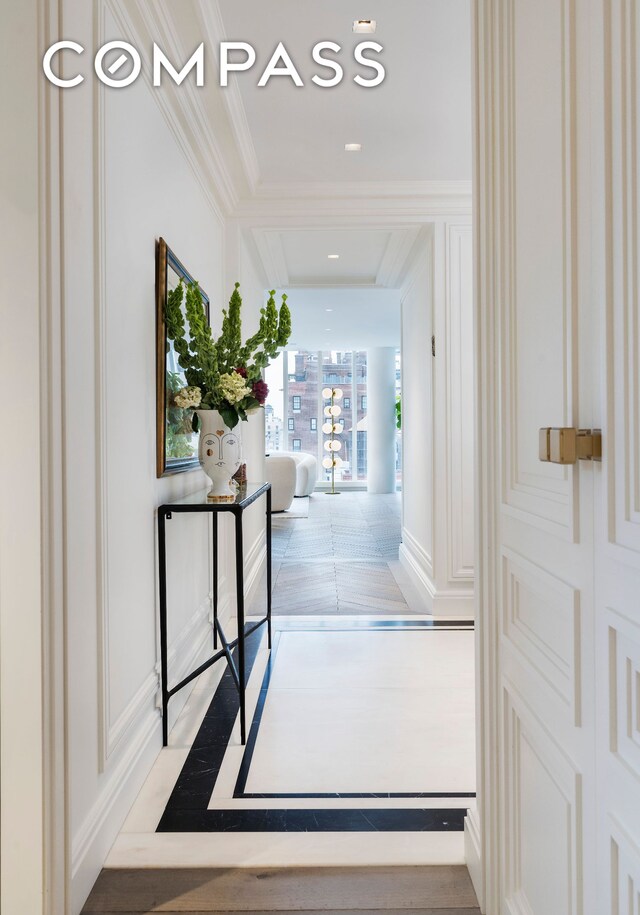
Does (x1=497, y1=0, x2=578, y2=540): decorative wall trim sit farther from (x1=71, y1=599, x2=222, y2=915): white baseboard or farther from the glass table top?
(x1=71, y1=599, x2=222, y2=915): white baseboard

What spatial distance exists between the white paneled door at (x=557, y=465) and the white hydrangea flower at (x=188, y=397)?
49.3 inches

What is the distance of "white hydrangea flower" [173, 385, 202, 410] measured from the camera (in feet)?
7.54

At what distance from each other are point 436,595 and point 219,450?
198 cm

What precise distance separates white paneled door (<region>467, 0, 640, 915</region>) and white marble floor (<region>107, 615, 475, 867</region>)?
32 centimetres

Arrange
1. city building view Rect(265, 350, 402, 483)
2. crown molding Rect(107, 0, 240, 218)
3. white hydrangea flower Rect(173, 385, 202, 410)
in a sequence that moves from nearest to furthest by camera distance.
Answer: crown molding Rect(107, 0, 240, 218), white hydrangea flower Rect(173, 385, 202, 410), city building view Rect(265, 350, 402, 483)

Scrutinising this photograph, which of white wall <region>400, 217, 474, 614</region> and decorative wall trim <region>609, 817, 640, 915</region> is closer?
decorative wall trim <region>609, 817, 640, 915</region>

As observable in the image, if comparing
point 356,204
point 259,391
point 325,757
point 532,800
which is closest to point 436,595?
point 325,757

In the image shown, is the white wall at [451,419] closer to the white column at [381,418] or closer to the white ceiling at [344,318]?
the white ceiling at [344,318]

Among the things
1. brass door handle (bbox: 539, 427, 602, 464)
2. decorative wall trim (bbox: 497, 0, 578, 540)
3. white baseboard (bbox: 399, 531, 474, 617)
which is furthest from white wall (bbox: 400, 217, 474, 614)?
brass door handle (bbox: 539, 427, 602, 464)

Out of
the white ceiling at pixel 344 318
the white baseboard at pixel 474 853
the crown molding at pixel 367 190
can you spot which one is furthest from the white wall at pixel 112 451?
the white ceiling at pixel 344 318

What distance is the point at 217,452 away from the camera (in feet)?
7.87

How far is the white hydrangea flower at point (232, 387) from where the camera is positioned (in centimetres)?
235

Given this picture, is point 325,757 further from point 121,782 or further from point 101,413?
point 101,413

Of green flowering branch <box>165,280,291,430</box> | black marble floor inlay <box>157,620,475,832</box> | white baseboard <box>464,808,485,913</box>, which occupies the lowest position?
black marble floor inlay <box>157,620,475,832</box>
